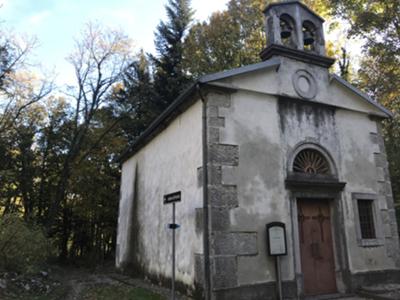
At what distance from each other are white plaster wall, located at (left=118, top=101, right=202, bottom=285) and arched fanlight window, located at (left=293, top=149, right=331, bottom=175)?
2707 millimetres

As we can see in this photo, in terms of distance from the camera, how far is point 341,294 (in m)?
7.74

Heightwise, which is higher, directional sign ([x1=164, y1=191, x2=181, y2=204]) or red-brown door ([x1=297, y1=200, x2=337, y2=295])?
directional sign ([x1=164, y1=191, x2=181, y2=204])

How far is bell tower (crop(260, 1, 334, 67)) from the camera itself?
8836mm

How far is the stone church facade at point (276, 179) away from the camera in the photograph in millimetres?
6980

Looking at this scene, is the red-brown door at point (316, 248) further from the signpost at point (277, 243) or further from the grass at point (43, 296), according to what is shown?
the grass at point (43, 296)

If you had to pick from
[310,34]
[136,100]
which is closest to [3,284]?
[310,34]

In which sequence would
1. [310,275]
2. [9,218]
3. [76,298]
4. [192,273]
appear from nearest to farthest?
[192,273], [310,275], [76,298], [9,218]

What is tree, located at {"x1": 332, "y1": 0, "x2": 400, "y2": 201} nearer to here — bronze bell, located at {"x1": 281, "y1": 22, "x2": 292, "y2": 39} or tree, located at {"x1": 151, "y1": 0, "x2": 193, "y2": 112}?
bronze bell, located at {"x1": 281, "y1": 22, "x2": 292, "y2": 39}

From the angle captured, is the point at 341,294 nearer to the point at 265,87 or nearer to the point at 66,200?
the point at 265,87

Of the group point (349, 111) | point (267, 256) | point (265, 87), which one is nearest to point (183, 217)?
point (267, 256)

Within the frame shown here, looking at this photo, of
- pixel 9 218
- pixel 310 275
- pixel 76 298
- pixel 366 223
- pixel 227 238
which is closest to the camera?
pixel 227 238

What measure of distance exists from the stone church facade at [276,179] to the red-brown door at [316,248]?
0.08 feet

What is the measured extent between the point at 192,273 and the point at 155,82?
1631cm

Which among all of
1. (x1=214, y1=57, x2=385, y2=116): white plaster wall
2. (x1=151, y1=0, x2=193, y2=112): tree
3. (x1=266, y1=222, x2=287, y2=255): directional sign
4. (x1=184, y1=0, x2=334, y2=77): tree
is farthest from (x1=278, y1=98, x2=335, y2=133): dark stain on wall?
(x1=151, y1=0, x2=193, y2=112): tree
